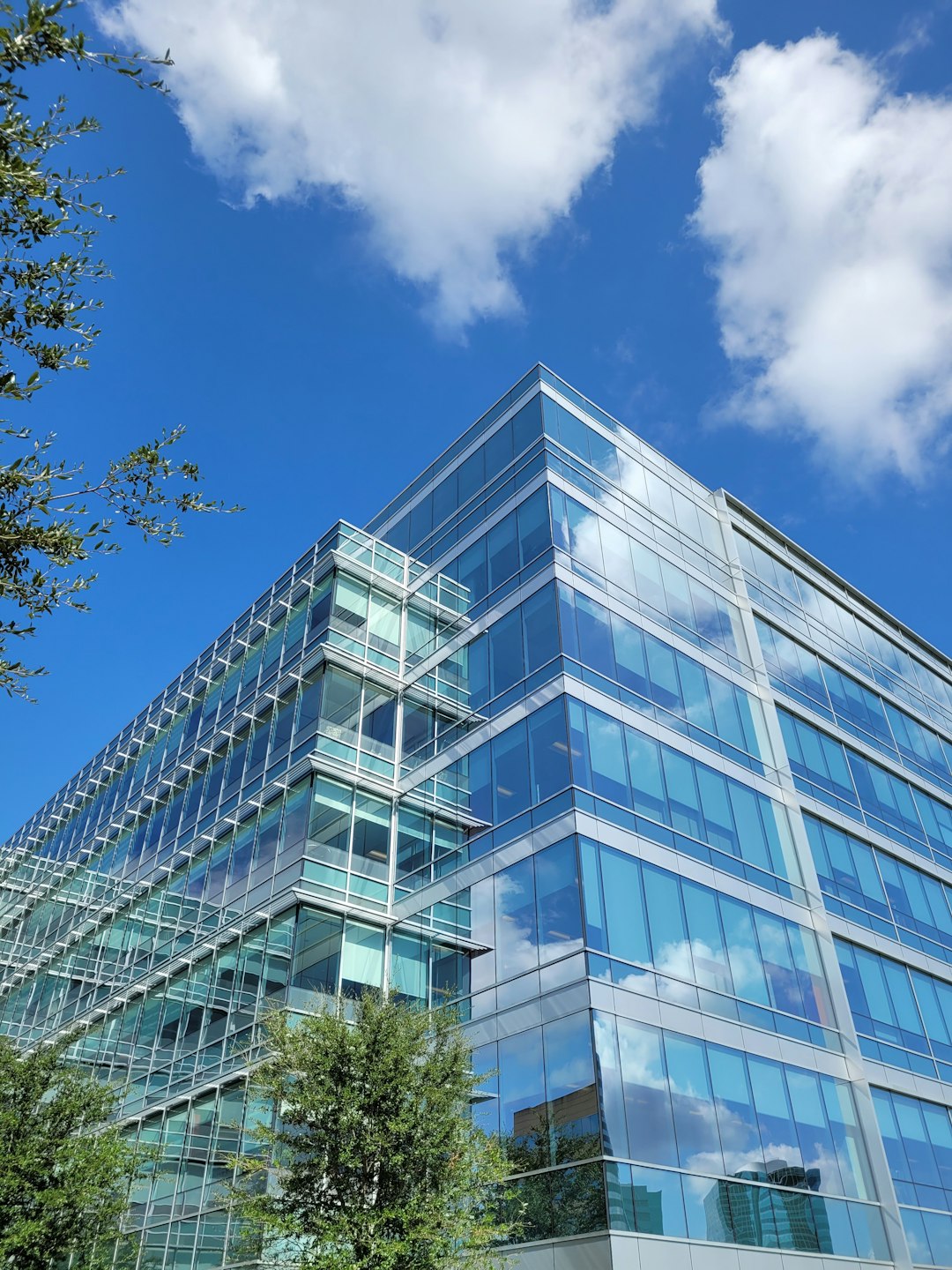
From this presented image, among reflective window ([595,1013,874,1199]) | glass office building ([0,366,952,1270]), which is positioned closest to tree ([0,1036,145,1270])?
glass office building ([0,366,952,1270])

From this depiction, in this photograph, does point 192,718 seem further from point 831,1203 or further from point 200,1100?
point 831,1203

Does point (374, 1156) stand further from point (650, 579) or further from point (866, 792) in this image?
point (866, 792)

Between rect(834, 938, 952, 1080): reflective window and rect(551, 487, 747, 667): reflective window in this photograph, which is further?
rect(551, 487, 747, 667): reflective window

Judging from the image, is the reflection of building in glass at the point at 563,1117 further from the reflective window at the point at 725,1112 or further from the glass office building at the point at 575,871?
the reflective window at the point at 725,1112

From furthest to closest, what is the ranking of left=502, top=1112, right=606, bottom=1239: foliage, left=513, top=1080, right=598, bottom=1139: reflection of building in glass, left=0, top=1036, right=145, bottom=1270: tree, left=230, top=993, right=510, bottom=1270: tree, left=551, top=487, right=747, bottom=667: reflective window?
1. left=551, top=487, right=747, bottom=667: reflective window
2. left=0, top=1036, right=145, bottom=1270: tree
3. left=513, top=1080, right=598, bottom=1139: reflection of building in glass
4. left=502, top=1112, right=606, bottom=1239: foliage
5. left=230, top=993, right=510, bottom=1270: tree

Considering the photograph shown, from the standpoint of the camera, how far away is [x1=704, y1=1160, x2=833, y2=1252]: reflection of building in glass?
17.5m

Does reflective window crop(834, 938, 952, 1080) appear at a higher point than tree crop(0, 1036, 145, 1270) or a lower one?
higher

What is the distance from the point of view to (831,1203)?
65.0ft

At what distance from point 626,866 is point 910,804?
16.5 meters

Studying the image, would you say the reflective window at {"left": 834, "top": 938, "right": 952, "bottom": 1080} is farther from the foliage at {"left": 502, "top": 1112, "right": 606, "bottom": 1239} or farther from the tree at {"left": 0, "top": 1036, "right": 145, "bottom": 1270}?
the tree at {"left": 0, "top": 1036, "right": 145, "bottom": 1270}

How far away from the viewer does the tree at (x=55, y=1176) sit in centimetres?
1838

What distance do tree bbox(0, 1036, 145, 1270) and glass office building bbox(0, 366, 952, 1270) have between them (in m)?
2.09

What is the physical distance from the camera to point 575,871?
19.1 m

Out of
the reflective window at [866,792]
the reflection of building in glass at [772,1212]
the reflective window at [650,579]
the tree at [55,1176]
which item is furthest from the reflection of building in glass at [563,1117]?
the reflective window at [866,792]
